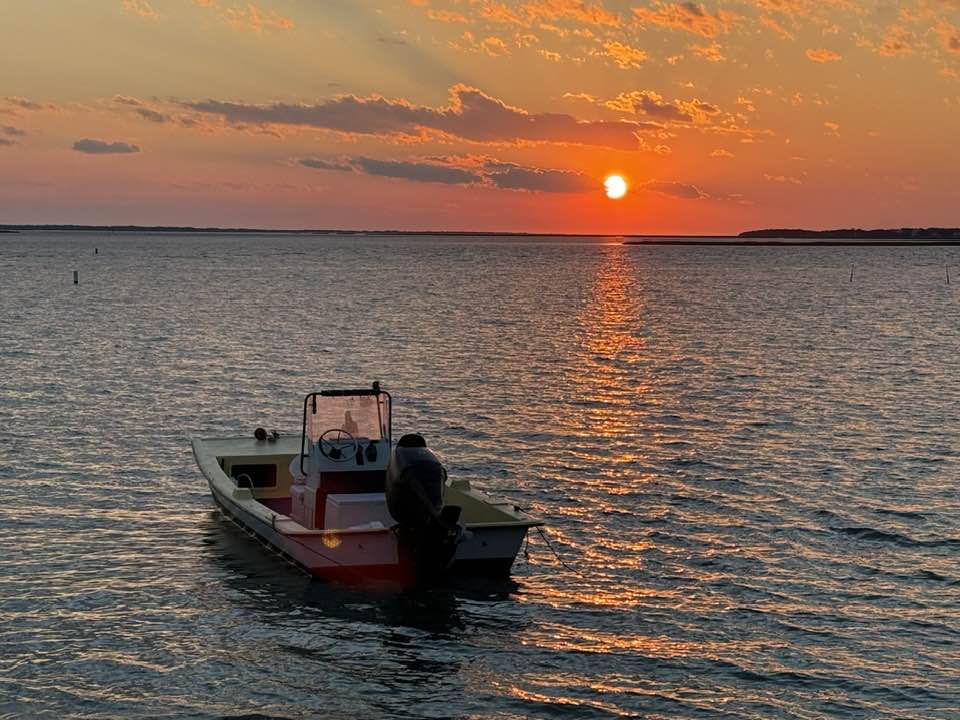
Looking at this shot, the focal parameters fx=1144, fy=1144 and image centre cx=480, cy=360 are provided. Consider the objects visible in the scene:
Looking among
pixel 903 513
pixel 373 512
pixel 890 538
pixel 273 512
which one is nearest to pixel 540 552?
pixel 373 512

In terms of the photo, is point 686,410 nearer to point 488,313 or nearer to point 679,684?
point 679,684

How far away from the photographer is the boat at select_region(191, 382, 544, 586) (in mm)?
20203

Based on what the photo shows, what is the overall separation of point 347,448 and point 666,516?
335 inches

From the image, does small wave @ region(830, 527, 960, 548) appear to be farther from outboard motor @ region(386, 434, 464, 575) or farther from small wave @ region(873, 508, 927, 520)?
outboard motor @ region(386, 434, 464, 575)

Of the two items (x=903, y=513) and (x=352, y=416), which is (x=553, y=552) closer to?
(x=352, y=416)

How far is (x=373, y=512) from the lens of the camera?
21.8m

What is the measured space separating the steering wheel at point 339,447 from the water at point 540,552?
2526 millimetres

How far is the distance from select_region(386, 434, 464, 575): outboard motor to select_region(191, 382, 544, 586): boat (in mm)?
18

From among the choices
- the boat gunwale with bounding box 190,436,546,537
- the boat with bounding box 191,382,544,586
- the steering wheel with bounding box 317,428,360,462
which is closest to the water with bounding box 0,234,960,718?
the boat with bounding box 191,382,544,586

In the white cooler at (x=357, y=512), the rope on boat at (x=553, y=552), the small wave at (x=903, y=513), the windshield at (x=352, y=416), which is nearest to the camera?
the white cooler at (x=357, y=512)

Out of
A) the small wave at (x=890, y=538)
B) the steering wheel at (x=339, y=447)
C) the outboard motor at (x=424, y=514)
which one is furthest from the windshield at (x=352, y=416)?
the small wave at (x=890, y=538)

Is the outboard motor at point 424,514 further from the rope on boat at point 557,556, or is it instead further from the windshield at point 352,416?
the windshield at point 352,416

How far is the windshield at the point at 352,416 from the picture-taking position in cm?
2319

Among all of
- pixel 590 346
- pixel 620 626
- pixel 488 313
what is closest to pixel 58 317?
pixel 488 313
